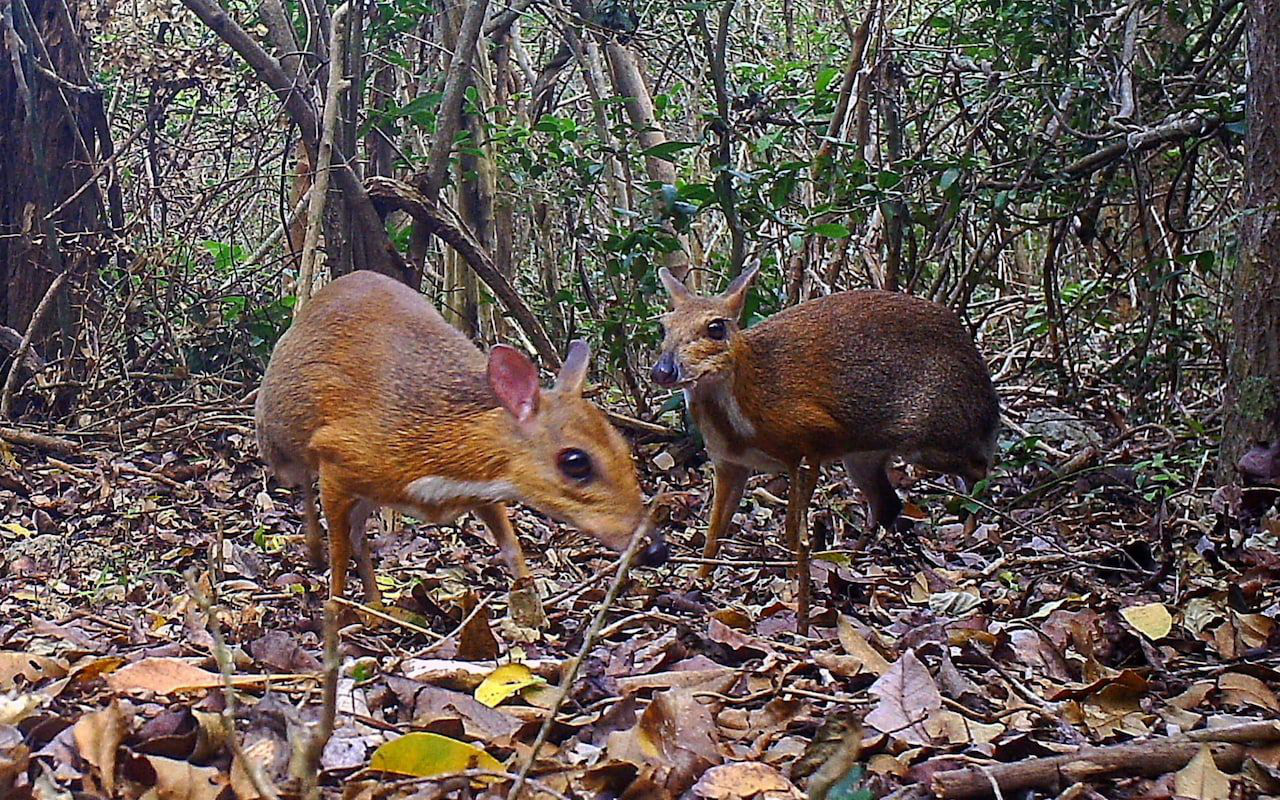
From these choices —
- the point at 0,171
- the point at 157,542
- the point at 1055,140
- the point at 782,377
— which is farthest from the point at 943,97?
the point at 0,171

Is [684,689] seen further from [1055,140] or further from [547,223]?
[547,223]

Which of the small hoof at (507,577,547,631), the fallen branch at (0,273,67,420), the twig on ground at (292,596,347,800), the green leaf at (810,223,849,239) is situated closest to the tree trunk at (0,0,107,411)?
the fallen branch at (0,273,67,420)

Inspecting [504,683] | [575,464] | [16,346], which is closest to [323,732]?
[504,683]

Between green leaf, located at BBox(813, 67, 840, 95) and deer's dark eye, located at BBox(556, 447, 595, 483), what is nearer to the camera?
deer's dark eye, located at BBox(556, 447, 595, 483)

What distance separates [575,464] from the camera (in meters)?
4.54

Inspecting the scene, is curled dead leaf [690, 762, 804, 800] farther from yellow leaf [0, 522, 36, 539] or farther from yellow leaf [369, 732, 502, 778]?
yellow leaf [0, 522, 36, 539]

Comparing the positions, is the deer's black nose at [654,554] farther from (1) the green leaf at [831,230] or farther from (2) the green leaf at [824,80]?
(2) the green leaf at [824,80]


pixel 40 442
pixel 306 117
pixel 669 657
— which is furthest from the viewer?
pixel 306 117

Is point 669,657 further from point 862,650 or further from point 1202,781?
point 1202,781

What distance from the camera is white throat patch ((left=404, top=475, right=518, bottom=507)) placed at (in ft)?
15.1

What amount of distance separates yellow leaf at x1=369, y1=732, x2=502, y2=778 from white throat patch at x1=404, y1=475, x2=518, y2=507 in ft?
6.76

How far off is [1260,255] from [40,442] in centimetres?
602

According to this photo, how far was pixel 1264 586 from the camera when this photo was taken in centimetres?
432

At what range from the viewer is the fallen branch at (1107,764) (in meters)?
2.55
